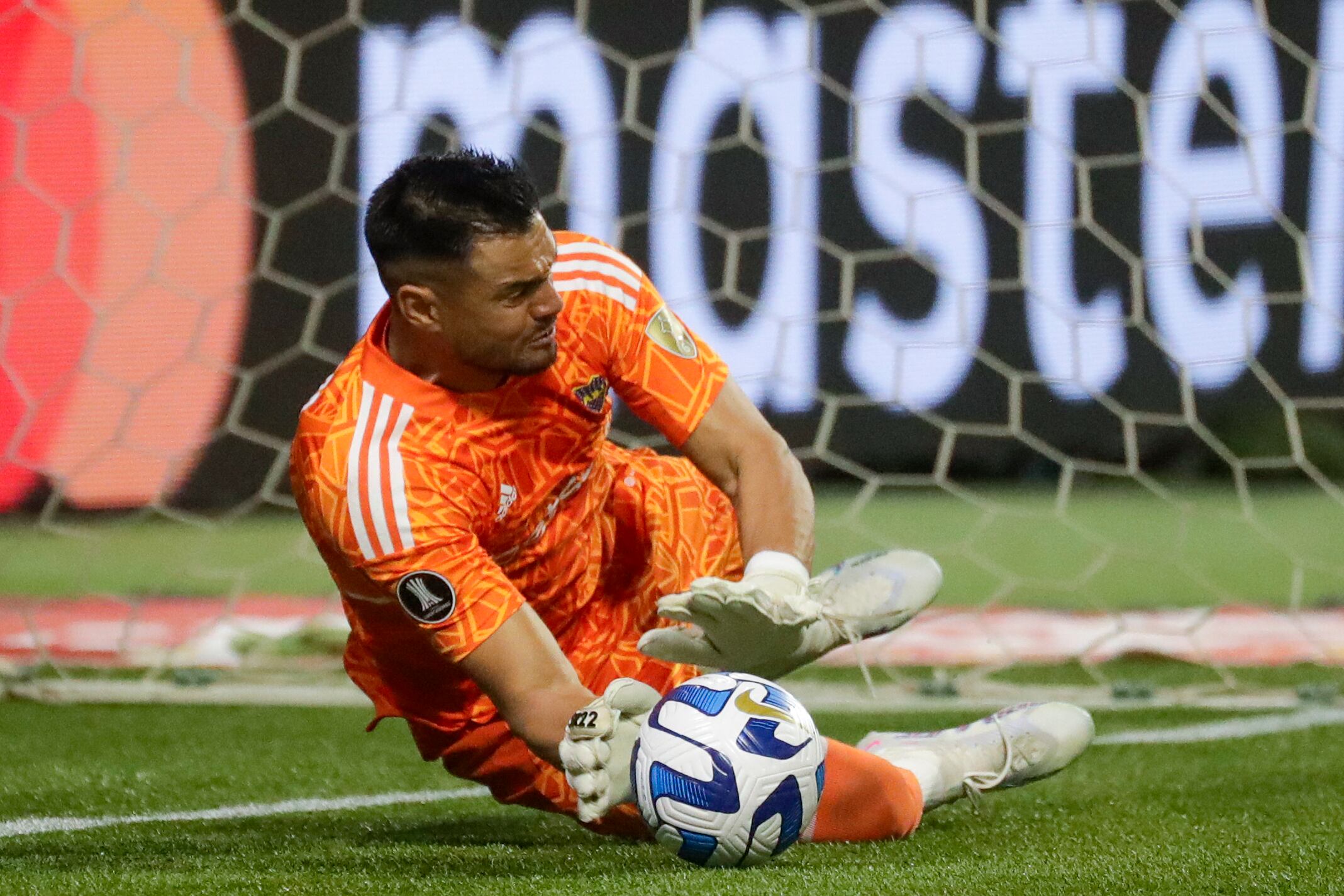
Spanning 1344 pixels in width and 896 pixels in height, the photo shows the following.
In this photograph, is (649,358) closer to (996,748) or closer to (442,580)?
(442,580)

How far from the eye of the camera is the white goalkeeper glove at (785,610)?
8.01 feet

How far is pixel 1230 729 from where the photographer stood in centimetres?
406

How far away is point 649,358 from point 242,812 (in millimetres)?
1135

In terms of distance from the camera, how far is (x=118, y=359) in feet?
18.3

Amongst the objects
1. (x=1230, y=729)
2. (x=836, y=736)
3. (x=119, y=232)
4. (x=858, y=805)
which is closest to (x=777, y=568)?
(x=858, y=805)

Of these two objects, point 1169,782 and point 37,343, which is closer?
point 1169,782

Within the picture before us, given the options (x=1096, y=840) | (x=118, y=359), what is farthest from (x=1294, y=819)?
(x=118, y=359)

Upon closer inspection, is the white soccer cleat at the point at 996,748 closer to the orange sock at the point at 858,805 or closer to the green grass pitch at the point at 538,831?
the green grass pitch at the point at 538,831

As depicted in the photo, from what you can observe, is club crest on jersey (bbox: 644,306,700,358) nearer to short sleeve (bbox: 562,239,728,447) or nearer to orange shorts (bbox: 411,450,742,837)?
short sleeve (bbox: 562,239,728,447)

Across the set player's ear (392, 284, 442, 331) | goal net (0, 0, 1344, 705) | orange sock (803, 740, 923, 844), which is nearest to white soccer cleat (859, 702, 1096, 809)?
orange sock (803, 740, 923, 844)

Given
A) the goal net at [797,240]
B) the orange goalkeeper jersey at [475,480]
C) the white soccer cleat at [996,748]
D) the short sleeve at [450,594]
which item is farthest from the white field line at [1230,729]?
the short sleeve at [450,594]

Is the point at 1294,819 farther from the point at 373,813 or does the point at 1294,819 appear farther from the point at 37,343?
the point at 37,343

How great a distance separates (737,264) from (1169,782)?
237 cm

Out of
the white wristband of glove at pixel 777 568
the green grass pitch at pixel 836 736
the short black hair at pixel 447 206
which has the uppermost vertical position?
the short black hair at pixel 447 206
